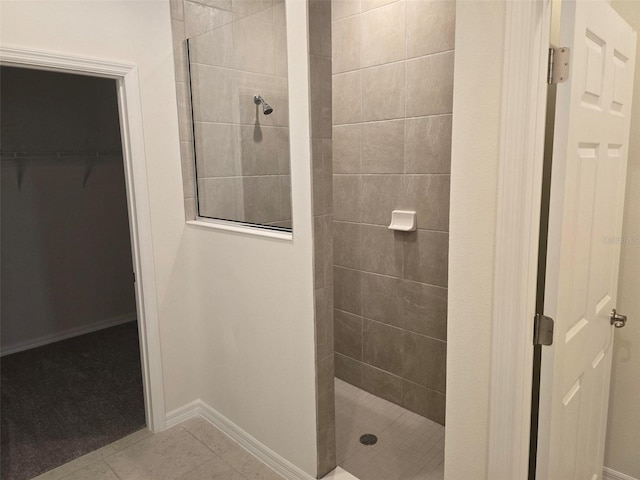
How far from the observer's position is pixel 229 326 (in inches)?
98.0

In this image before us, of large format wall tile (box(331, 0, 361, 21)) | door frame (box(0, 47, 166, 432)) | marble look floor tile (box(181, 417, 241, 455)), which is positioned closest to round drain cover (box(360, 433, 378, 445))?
marble look floor tile (box(181, 417, 241, 455))

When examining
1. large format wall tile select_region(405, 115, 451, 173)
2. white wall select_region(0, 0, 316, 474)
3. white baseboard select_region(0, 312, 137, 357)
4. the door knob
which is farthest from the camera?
white baseboard select_region(0, 312, 137, 357)

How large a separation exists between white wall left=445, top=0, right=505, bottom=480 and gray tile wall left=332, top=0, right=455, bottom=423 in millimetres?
1179

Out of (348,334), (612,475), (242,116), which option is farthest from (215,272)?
(612,475)

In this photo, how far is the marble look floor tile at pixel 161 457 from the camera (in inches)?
91.0

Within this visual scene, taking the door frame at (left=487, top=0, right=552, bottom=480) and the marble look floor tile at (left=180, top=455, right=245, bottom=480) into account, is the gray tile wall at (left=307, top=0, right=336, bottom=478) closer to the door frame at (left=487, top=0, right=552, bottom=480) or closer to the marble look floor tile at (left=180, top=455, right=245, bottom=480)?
the marble look floor tile at (left=180, top=455, right=245, bottom=480)

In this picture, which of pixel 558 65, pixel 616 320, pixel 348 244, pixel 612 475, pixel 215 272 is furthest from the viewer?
pixel 348 244

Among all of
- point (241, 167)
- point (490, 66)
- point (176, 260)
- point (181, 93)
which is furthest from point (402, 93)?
point (176, 260)

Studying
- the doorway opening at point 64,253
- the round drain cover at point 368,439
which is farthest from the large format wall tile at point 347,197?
the doorway opening at point 64,253

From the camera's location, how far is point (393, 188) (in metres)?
2.67

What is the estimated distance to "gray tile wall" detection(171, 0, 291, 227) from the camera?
2.06 metres

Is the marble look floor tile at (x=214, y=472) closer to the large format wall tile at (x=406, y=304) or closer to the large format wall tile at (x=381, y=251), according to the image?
the large format wall tile at (x=406, y=304)

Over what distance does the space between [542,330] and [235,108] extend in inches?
71.9

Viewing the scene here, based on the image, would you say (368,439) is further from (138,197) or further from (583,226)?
(138,197)
